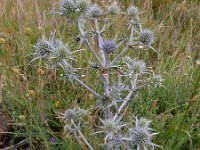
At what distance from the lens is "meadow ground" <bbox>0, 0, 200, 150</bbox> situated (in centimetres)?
213

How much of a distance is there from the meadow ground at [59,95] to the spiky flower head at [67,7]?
51cm

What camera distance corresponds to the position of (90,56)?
3.04 m

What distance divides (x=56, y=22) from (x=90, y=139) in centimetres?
164

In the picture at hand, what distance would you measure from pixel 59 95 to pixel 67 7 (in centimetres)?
80

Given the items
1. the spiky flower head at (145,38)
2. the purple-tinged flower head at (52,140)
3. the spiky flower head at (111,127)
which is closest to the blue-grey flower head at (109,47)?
the spiky flower head at (145,38)

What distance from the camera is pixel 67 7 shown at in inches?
68.4

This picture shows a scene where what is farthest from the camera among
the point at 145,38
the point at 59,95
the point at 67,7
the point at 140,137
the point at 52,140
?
the point at 59,95

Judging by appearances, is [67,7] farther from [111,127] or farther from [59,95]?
[59,95]

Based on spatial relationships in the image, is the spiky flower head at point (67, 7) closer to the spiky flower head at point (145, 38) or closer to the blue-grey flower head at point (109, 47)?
the blue-grey flower head at point (109, 47)

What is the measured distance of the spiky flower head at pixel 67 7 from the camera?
1.72 metres

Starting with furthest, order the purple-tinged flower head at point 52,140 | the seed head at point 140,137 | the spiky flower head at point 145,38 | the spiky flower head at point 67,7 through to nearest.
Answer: the purple-tinged flower head at point 52,140 → the spiky flower head at point 145,38 → the spiky flower head at point 67,7 → the seed head at point 140,137

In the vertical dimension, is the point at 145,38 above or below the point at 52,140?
above

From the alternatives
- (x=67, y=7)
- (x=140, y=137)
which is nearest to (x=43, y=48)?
(x=67, y=7)

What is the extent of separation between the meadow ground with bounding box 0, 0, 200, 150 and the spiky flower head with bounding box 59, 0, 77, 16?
511 mm
